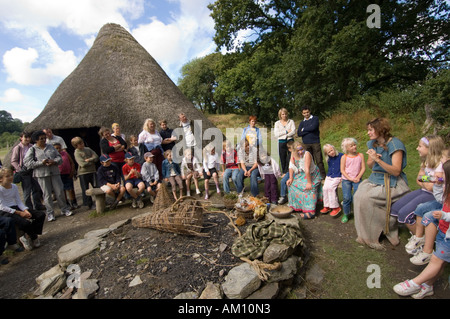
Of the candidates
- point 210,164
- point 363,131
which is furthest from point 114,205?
point 363,131

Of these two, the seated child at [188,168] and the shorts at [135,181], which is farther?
the seated child at [188,168]

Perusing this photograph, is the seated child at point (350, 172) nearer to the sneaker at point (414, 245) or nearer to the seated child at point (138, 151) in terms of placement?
the sneaker at point (414, 245)

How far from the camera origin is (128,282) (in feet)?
8.03

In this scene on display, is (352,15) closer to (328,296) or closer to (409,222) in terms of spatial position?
(409,222)

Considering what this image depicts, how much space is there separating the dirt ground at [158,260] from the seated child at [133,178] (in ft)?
4.85

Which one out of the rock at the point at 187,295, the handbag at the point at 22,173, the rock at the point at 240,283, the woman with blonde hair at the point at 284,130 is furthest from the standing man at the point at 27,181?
the woman with blonde hair at the point at 284,130

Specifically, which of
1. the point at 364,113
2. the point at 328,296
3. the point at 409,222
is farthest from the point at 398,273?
the point at 364,113

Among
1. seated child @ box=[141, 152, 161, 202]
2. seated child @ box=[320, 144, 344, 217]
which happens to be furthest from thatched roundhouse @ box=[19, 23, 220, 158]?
seated child @ box=[320, 144, 344, 217]

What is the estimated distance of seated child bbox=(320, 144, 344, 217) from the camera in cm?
415

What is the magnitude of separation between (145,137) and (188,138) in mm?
1168

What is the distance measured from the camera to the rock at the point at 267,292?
2.31 metres

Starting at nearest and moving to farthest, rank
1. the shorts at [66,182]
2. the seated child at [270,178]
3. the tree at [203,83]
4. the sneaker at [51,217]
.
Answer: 1. the seated child at [270,178]
2. the sneaker at [51,217]
3. the shorts at [66,182]
4. the tree at [203,83]

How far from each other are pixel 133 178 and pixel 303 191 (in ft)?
12.3

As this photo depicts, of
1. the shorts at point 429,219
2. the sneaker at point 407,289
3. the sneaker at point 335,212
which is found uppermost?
the shorts at point 429,219
